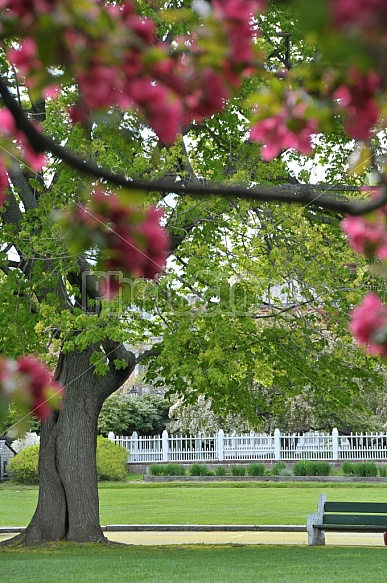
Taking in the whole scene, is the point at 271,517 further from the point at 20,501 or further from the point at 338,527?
the point at 20,501

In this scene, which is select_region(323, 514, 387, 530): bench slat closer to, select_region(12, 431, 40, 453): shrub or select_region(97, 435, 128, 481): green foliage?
select_region(97, 435, 128, 481): green foliage

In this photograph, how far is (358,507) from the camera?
1409cm

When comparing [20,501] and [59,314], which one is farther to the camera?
[20,501]

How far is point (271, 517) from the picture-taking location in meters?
20.4

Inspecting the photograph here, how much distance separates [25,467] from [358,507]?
2177cm

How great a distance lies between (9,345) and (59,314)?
2.69ft

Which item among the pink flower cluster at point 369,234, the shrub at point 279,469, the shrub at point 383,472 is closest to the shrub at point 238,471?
the shrub at point 279,469

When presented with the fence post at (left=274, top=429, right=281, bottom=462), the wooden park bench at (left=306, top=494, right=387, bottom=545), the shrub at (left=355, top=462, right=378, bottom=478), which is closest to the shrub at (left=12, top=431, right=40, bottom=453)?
the fence post at (left=274, top=429, right=281, bottom=462)

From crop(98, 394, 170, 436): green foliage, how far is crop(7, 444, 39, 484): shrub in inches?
270

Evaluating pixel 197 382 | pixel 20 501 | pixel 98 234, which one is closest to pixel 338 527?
pixel 197 382

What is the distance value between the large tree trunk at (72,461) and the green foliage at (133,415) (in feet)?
87.4

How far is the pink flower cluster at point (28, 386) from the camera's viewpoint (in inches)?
88.0

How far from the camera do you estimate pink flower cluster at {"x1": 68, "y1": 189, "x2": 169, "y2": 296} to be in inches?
77.4

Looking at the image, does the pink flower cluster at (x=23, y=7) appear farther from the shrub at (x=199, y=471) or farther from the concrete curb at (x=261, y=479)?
the shrub at (x=199, y=471)
